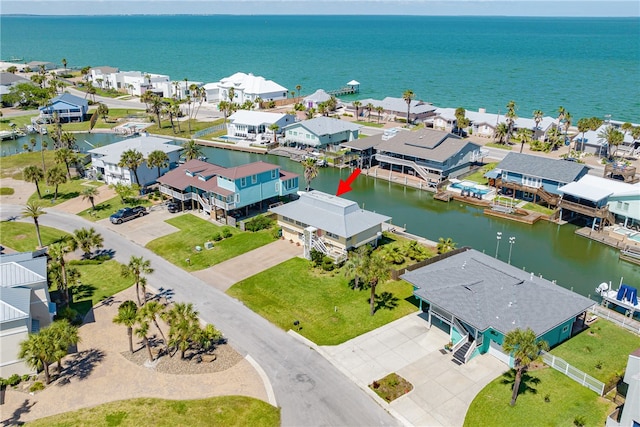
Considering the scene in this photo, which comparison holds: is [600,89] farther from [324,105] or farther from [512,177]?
[512,177]

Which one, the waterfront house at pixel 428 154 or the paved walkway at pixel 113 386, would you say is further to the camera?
the waterfront house at pixel 428 154

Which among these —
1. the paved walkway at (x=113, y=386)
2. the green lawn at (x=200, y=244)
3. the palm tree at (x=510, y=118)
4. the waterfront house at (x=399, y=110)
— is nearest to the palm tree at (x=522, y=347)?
the paved walkway at (x=113, y=386)

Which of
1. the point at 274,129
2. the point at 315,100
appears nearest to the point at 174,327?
the point at 274,129

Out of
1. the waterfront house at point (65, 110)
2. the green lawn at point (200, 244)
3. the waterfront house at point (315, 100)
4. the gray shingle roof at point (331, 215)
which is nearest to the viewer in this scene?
the gray shingle roof at point (331, 215)

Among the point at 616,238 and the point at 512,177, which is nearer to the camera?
the point at 616,238

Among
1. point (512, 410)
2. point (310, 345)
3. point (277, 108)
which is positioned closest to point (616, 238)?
point (512, 410)

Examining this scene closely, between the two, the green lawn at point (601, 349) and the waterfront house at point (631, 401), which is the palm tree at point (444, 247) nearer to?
the green lawn at point (601, 349)

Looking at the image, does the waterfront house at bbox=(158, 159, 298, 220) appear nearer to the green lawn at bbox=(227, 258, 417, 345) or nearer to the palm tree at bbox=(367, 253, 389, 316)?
the green lawn at bbox=(227, 258, 417, 345)

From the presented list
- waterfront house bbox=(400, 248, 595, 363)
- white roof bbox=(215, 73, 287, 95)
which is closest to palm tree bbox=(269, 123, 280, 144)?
white roof bbox=(215, 73, 287, 95)
